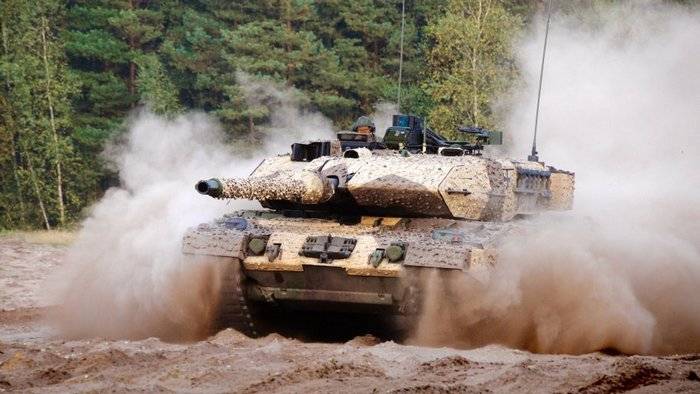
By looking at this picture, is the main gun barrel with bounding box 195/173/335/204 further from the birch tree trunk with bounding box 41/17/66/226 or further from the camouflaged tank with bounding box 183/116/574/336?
the birch tree trunk with bounding box 41/17/66/226

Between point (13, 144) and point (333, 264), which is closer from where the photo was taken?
point (333, 264)

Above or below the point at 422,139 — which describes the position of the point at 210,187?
below

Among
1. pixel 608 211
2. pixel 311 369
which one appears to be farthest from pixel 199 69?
pixel 311 369

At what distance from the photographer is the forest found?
3406 centimetres

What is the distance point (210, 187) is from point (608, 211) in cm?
772

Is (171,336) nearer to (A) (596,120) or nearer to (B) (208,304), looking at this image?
(B) (208,304)

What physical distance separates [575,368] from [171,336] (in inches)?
199

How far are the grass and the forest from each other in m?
2.17

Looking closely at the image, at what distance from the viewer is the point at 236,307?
44.8ft

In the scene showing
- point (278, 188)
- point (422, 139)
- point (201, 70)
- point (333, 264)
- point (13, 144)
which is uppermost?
point (422, 139)

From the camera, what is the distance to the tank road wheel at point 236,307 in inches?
530

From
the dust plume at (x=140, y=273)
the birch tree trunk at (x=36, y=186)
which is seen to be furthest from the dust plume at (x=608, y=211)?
the birch tree trunk at (x=36, y=186)

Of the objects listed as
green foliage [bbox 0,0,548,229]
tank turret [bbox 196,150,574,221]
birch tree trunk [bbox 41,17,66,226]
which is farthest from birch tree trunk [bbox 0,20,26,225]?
tank turret [bbox 196,150,574,221]

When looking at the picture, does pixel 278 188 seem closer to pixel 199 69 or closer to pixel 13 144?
pixel 13 144
